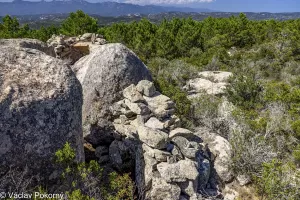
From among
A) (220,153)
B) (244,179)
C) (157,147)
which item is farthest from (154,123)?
(244,179)

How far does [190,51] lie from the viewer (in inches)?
995

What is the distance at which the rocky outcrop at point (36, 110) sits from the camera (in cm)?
441

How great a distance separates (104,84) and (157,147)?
314 centimetres

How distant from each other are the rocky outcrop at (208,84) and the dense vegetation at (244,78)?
0.58 meters

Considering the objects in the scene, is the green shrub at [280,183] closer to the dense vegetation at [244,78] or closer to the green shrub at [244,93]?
the dense vegetation at [244,78]

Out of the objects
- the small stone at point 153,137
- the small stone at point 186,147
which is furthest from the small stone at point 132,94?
the small stone at point 186,147

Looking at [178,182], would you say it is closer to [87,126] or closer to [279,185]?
[279,185]

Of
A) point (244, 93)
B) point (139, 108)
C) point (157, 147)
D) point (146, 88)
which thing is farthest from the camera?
point (244, 93)

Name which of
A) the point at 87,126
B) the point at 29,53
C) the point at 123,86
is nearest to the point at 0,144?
the point at 29,53

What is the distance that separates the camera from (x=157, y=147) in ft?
18.9

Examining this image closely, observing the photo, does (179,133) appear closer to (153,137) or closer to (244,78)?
(153,137)

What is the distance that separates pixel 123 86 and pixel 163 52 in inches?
682

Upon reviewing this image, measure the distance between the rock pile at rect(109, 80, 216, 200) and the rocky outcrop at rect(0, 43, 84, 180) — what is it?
152cm

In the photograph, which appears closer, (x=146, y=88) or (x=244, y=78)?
(x=146, y=88)
